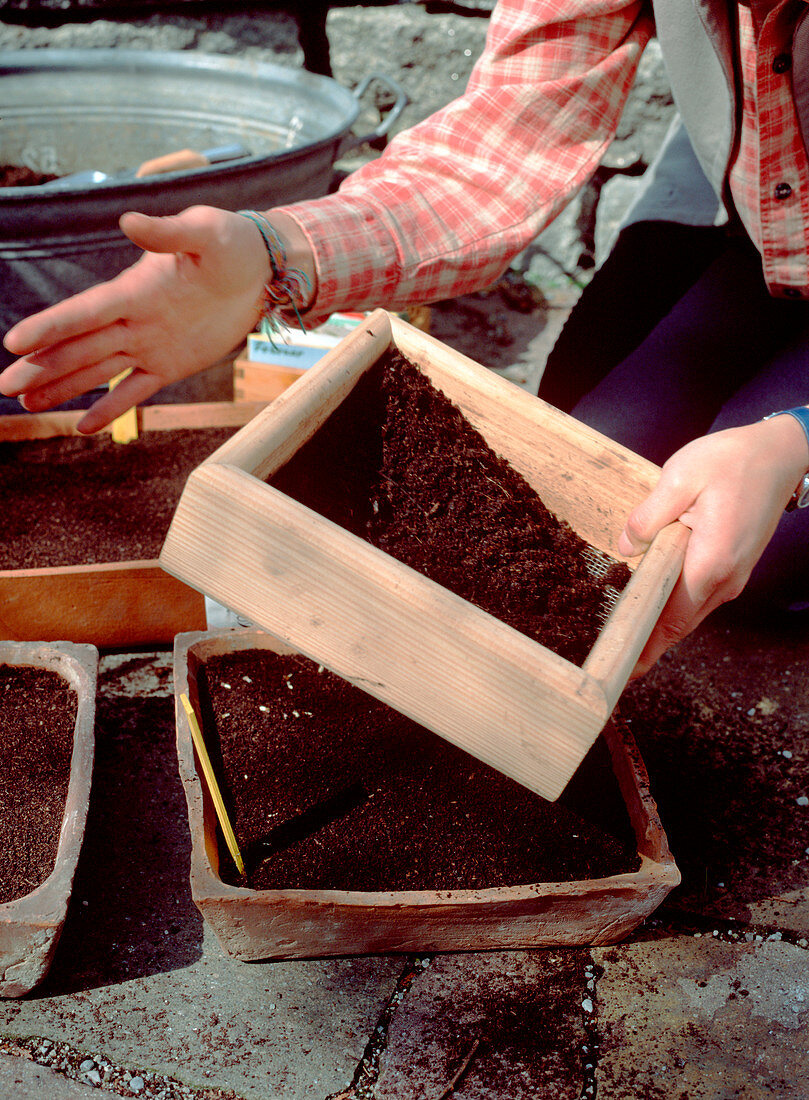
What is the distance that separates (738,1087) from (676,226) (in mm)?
1890

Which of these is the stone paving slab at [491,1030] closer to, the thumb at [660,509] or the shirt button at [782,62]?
the thumb at [660,509]

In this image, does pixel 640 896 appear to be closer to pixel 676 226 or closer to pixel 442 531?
pixel 442 531

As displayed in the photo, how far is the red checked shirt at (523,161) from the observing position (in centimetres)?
162

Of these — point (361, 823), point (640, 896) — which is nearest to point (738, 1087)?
point (640, 896)

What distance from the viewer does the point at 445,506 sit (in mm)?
1285

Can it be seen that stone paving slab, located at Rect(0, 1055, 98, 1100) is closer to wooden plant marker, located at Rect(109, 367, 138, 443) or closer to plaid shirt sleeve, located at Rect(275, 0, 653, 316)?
plaid shirt sleeve, located at Rect(275, 0, 653, 316)

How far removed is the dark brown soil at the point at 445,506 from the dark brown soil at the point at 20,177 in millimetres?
2013

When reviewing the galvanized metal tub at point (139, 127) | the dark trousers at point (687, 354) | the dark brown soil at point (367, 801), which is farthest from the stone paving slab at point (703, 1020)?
the galvanized metal tub at point (139, 127)

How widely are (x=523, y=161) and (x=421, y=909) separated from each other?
4.74 feet

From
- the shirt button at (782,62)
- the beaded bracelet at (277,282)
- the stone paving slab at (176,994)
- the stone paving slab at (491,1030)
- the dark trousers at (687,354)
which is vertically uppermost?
the shirt button at (782,62)

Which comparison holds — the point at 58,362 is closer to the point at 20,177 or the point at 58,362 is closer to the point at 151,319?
the point at 151,319

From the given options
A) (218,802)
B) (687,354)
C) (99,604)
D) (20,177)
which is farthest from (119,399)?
(20,177)

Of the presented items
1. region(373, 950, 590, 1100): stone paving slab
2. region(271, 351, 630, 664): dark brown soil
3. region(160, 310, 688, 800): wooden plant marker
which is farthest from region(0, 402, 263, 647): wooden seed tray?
region(373, 950, 590, 1100): stone paving slab

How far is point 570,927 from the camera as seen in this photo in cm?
131
